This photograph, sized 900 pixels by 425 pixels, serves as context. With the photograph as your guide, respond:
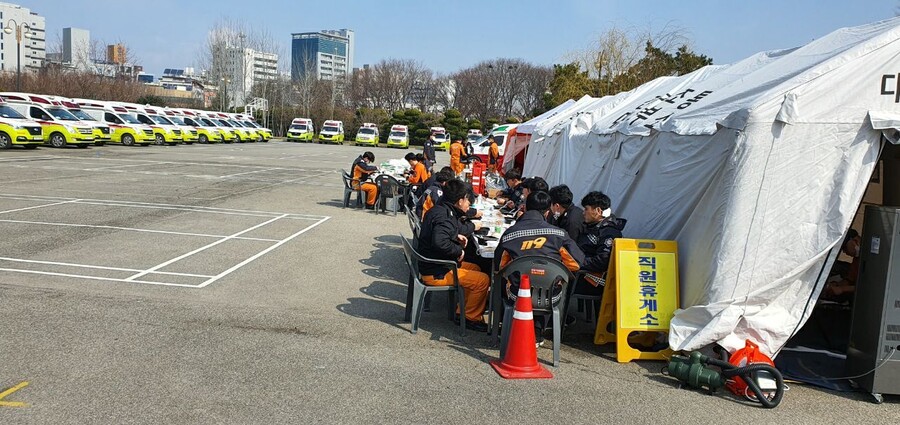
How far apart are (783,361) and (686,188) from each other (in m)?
1.88

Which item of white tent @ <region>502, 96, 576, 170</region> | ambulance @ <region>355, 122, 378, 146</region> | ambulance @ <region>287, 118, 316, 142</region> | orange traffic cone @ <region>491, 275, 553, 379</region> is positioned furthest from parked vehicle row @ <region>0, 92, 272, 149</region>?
orange traffic cone @ <region>491, 275, 553, 379</region>

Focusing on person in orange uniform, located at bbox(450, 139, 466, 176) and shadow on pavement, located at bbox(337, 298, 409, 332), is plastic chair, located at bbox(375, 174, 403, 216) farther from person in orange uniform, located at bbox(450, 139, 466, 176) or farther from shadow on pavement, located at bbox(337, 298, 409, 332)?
person in orange uniform, located at bbox(450, 139, 466, 176)

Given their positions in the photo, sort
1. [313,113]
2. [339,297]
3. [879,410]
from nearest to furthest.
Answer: [879,410] < [339,297] < [313,113]

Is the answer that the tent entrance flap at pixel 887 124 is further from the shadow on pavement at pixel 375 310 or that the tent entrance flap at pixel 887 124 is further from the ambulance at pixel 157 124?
the ambulance at pixel 157 124

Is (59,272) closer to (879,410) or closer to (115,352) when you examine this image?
(115,352)

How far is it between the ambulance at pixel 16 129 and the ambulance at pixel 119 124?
21.7 ft

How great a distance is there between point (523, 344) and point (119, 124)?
125 feet

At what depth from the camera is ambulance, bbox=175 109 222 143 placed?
4644 centimetres

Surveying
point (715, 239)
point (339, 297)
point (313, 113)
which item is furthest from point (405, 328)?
point (313, 113)

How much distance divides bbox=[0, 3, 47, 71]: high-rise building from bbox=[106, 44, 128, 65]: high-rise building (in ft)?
214

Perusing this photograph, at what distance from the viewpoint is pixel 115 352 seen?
5.58 meters

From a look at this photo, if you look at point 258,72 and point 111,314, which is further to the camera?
point 258,72

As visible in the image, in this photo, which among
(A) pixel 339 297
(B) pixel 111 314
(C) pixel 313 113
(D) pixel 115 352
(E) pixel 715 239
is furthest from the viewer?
(C) pixel 313 113

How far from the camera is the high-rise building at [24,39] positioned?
135 metres
